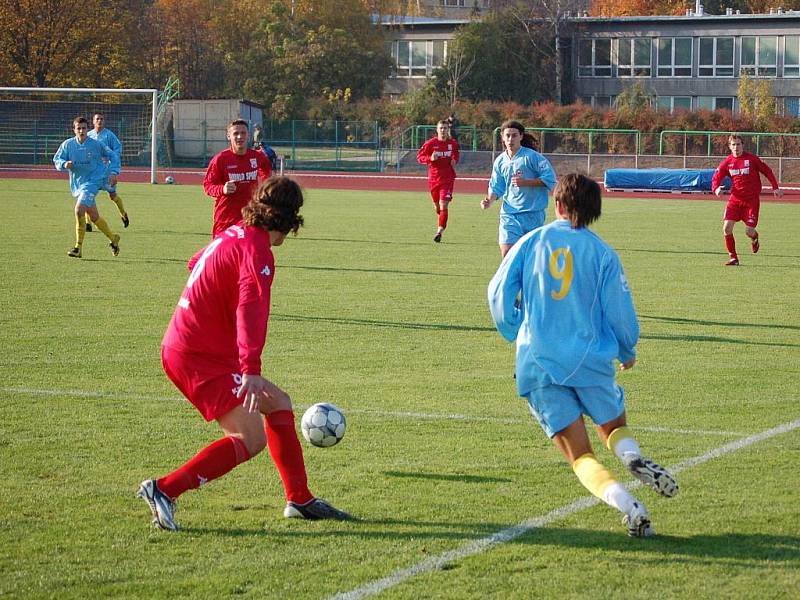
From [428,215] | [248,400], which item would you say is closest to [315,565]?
[248,400]

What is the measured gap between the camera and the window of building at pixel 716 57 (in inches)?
2405

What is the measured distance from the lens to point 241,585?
14.5ft

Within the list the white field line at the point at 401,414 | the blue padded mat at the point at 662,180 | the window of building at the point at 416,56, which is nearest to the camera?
the white field line at the point at 401,414

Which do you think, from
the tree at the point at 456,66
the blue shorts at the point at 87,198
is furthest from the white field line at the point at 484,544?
the tree at the point at 456,66

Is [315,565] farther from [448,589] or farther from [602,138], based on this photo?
[602,138]

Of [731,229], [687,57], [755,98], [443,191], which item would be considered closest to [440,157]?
[443,191]

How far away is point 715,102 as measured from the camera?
61.6 metres

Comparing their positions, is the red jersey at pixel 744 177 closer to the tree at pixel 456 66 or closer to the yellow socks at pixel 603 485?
the yellow socks at pixel 603 485

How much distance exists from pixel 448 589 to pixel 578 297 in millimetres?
1352

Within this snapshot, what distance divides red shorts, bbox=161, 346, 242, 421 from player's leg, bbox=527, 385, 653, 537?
131 cm

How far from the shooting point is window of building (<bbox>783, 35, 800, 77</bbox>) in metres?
59.6

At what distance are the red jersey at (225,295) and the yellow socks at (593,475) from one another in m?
1.49

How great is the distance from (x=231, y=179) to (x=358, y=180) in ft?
107

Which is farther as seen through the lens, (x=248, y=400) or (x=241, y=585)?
(x=248, y=400)
